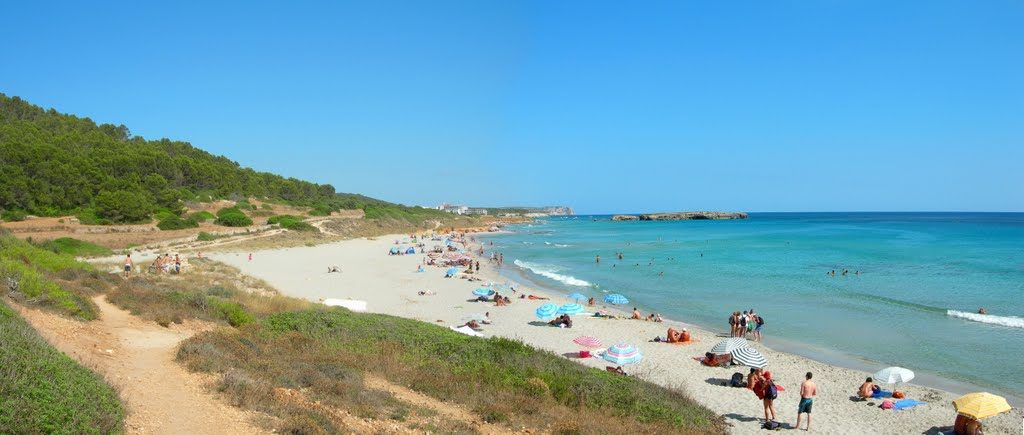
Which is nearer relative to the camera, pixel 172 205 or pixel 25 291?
pixel 25 291

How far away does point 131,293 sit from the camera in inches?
594

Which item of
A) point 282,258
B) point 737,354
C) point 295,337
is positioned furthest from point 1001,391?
point 282,258

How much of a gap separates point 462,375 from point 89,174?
51.6 meters

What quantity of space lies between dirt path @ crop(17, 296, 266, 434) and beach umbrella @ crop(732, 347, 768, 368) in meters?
12.6

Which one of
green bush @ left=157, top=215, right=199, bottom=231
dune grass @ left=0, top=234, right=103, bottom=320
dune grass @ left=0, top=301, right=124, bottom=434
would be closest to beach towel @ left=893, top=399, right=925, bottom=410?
dune grass @ left=0, top=301, right=124, bottom=434

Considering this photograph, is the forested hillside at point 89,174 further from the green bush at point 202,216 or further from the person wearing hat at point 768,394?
the person wearing hat at point 768,394

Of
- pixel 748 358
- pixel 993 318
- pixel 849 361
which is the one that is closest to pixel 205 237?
pixel 748 358

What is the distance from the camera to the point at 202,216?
52812 mm

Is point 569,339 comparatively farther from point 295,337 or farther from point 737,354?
point 295,337

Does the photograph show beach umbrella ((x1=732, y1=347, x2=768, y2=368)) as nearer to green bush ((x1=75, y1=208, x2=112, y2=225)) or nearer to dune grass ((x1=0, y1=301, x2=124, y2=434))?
dune grass ((x1=0, y1=301, x2=124, y2=434))

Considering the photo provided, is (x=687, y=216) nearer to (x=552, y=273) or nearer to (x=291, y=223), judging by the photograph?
(x=291, y=223)

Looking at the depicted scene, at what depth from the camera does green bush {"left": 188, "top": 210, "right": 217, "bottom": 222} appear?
168 feet

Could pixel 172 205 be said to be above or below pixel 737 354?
above

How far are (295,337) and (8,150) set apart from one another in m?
49.9
